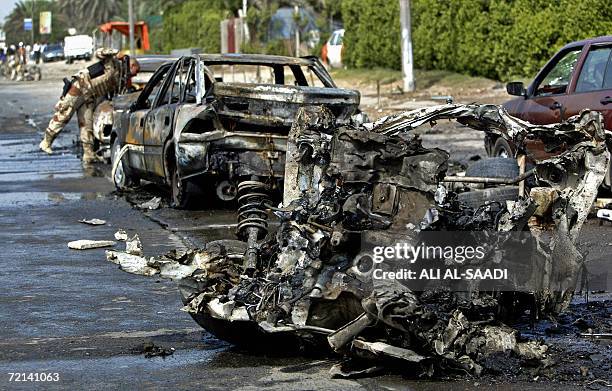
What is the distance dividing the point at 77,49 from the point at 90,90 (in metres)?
68.7

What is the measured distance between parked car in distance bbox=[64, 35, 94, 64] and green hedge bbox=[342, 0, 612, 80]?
49.9 metres

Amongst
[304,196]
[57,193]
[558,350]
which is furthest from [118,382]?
[57,193]

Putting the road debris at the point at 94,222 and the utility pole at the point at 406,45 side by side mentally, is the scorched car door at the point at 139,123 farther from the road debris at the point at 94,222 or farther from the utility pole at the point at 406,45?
the utility pole at the point at 406,45

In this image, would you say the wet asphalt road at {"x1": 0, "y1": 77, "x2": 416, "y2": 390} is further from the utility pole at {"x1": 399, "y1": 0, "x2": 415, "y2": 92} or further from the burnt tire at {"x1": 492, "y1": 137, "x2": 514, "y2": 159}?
the utility pole at {"x1": 399, "y1": 0, "x2": 415, "y2": 92}

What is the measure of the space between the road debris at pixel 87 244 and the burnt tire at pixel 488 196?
4490 mm

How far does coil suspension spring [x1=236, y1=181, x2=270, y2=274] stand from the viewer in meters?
6.62

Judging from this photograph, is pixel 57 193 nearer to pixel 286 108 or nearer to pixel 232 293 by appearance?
pixel 286 108

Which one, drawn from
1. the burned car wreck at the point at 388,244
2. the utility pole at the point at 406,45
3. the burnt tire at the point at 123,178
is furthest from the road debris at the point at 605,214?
Answer: the utility pole at the point at 406,45

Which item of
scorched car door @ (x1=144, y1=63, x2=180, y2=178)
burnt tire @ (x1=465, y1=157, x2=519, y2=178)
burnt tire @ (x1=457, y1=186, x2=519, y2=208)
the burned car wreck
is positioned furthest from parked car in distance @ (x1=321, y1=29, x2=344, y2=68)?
the burned car wreck

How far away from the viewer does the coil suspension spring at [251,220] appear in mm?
6616

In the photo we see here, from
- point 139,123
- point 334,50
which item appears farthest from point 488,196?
point 334,50

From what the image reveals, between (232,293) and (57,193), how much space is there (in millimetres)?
9096

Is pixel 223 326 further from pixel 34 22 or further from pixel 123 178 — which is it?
pixel 34 22

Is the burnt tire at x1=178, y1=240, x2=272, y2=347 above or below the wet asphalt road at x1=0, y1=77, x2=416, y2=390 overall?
above
